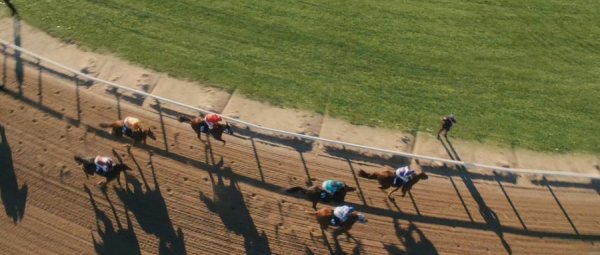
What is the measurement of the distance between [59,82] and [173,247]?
6.34m

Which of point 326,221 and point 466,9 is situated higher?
point 466,9

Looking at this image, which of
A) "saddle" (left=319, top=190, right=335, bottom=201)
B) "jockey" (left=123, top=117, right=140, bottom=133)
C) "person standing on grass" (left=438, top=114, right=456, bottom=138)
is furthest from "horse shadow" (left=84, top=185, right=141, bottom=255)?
"person standing on grass" (left=438, top=114, right=456, bottom=138)

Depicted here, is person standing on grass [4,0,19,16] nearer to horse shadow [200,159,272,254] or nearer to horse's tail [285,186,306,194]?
horse shadow [200,159,272,254]

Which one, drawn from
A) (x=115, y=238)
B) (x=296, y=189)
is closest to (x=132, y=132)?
(x=115, y=238)

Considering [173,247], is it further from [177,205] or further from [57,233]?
[57,233]

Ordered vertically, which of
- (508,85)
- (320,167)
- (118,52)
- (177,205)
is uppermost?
(118,52)

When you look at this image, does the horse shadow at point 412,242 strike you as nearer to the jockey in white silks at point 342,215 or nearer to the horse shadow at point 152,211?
the jockey in white silks at point 342,215

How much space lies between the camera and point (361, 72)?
49.0 feet

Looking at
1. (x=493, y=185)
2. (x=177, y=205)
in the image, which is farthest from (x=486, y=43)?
(x=177, y=205)

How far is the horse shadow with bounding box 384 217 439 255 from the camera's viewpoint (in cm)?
1163

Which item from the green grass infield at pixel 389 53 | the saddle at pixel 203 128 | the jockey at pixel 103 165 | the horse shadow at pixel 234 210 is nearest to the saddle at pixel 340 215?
the horse shadow at pixel 234 210

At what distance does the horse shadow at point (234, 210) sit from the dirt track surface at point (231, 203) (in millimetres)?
25

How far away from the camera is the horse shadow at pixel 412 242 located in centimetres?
1163

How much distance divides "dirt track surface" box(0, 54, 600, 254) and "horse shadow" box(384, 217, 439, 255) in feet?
0.08
